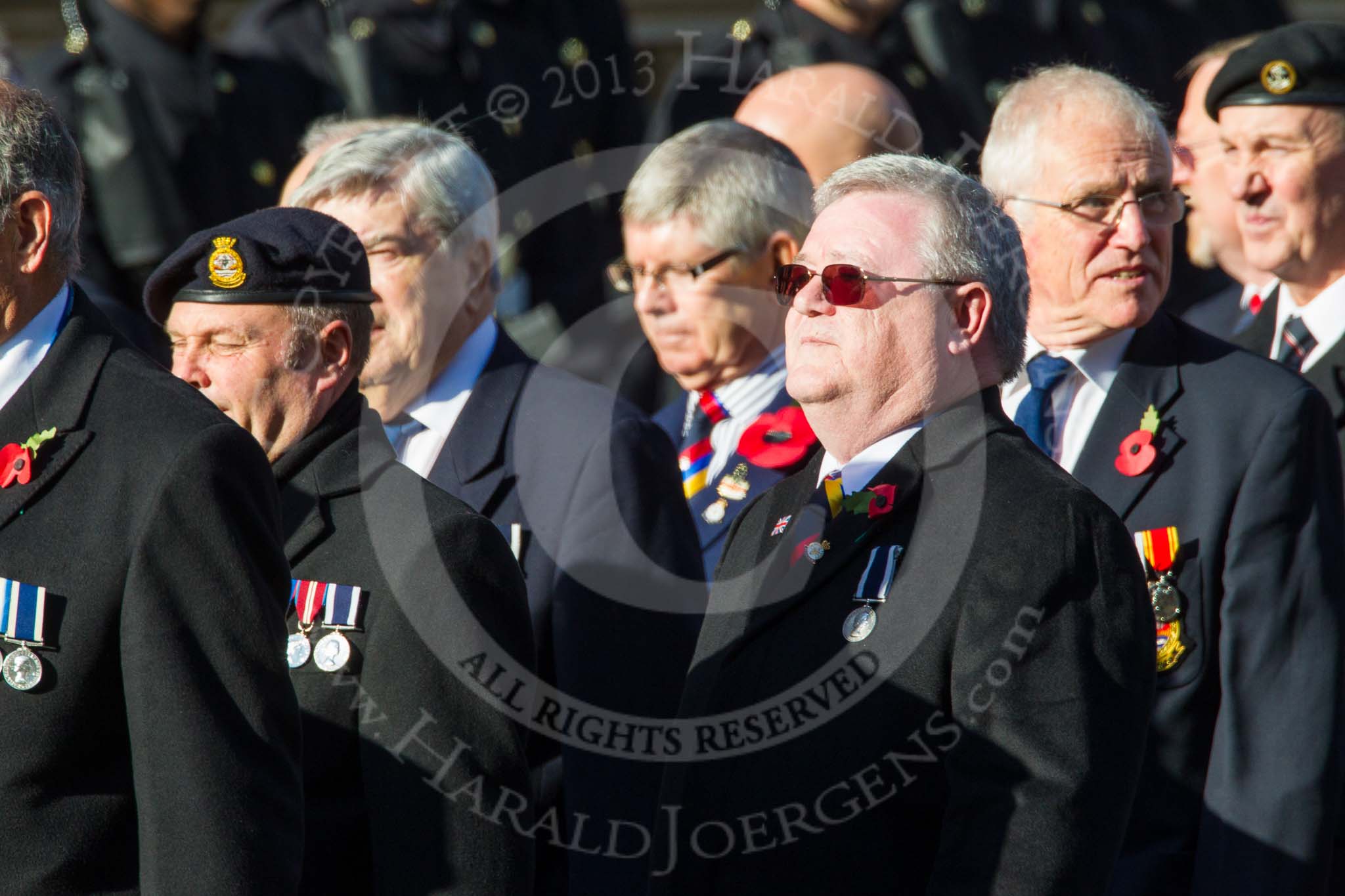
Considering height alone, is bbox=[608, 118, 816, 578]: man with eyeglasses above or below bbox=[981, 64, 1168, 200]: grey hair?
below

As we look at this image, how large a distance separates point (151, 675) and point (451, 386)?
1718mm

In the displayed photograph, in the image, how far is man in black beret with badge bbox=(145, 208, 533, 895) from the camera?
113 inches

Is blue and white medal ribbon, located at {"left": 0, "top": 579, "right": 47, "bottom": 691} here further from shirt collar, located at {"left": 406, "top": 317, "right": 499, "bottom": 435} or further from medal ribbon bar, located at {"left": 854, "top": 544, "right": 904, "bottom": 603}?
shirt collar, located at {"left": 406, "top": 317, "right": 499, "bottom": 435}

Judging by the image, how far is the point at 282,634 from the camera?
7.99 feet

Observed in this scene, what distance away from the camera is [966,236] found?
9.91 feet

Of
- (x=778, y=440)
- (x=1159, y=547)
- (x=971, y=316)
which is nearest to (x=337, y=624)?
(x=971, y=316)

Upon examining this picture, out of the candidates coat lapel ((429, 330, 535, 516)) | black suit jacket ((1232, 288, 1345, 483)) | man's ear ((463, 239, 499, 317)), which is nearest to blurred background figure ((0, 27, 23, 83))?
man's ear ((463, 239, 499, 317))

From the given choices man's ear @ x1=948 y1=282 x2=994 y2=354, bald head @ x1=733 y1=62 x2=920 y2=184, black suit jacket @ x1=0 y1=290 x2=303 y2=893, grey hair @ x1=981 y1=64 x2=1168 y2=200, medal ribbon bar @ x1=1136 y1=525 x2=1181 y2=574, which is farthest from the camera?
bald head @ x1=733 y1=62 x2=920 y2=184

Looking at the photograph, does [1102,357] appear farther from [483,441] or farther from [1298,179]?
[483,441]

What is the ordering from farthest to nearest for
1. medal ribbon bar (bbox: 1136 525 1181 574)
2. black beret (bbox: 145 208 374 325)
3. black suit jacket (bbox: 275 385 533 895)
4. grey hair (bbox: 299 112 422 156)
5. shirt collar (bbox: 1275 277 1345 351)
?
grey hair (bbox: 299 112 422 156)
shirt collar (bbox: 1275 277 1345 351)
medal ribbon bar (bbox: 1136 525 1181 574)
black beret (bbox: 145 208 374 325)
black suit jacket (bbox: 275 385 533 895)

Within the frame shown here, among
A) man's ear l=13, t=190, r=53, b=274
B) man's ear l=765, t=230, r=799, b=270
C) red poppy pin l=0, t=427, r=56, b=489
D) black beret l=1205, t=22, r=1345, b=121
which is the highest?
black beret l=1205, t=22, r=1345, b=121

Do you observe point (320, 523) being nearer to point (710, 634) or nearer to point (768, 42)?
point (710, 634)

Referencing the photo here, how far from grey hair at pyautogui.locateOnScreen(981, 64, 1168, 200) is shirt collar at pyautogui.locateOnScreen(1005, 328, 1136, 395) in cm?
40

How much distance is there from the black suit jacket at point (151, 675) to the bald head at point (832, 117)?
9.23 feet
